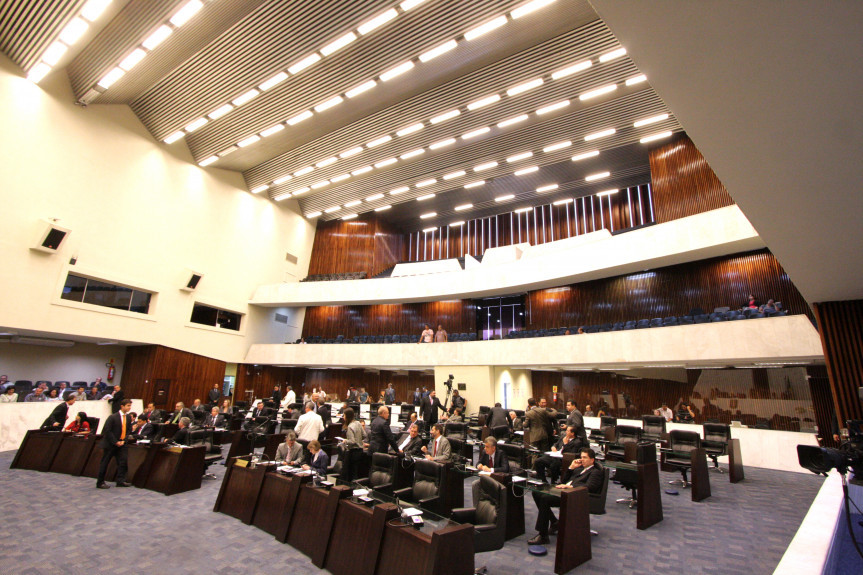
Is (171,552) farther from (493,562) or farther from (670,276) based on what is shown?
(670,276)

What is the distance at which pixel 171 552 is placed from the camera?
3.96 m

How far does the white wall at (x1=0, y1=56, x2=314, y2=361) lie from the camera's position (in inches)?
418

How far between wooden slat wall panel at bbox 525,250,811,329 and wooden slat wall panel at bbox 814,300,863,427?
4864 millimetres

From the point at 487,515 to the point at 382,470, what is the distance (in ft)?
5.31

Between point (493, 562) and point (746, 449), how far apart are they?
785 cm

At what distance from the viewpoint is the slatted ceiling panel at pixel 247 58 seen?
9.55m

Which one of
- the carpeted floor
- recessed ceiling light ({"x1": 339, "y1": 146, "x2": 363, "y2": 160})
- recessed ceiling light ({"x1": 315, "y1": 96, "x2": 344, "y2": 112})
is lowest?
the carpeted floor

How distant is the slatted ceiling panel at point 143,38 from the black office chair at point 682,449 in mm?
13083

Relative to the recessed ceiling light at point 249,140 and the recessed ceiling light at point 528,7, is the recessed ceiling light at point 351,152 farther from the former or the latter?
the recessed ceiling light at point 528,7

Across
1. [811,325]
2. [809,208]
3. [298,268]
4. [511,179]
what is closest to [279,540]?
[809,208]

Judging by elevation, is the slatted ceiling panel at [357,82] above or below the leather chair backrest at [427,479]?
above

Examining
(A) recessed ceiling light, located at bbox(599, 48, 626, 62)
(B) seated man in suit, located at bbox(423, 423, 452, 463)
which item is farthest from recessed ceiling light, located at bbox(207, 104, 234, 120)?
(B) seated man in suit, located at bbox(423, 423, 452, 463)

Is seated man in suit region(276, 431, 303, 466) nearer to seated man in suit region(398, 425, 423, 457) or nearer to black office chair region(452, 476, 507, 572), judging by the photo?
seated man in suit region(398, 425, 423, 457)

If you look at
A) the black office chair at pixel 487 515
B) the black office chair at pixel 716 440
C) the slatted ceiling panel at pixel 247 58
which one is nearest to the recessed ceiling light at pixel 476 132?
the slatted ceiling panel at pixel 247 58
